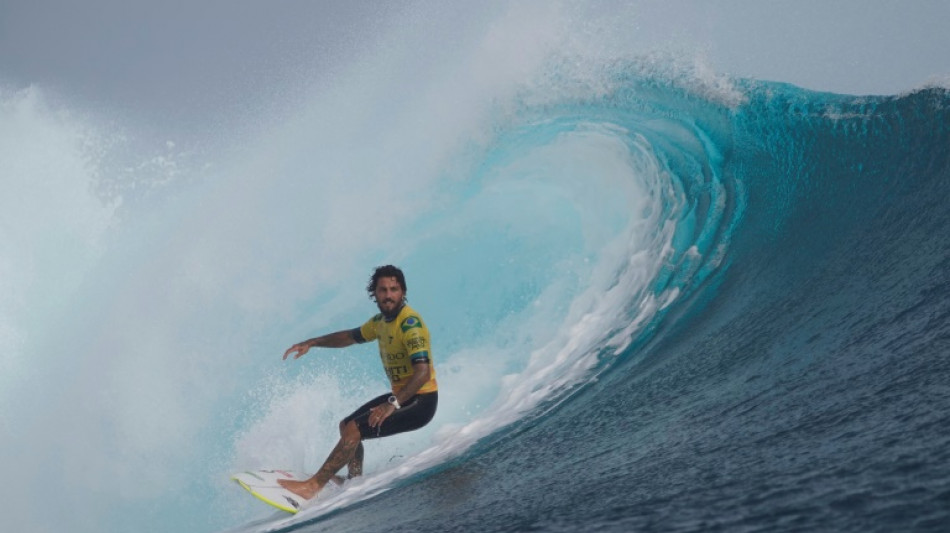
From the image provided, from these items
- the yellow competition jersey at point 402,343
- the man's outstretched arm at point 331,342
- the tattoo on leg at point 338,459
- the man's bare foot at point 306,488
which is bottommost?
the man's bare foot at point 306,488

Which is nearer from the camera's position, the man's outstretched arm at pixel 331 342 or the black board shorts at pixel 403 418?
the black board shorts at pixel 403 418

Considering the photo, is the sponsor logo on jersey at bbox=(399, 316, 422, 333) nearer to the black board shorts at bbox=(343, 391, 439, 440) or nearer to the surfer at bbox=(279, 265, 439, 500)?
the surfer at bbox=(279, 265, 439, 500)

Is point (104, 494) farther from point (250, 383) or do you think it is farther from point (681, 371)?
point (681, 371)

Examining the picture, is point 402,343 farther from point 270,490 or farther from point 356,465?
point 270,490

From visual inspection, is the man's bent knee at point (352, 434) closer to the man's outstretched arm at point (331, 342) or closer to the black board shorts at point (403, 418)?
the black board shorts at point (403, 418)

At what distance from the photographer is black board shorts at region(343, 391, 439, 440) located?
4.55 meters

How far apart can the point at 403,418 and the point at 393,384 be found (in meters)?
0.28

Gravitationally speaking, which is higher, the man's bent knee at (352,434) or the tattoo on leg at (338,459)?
the man's bent knee at (352,434)

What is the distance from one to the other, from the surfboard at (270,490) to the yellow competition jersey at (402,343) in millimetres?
888

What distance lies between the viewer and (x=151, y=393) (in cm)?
849

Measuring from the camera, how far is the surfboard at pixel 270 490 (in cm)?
439

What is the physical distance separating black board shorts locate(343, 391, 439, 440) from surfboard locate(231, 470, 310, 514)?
1.81 feet

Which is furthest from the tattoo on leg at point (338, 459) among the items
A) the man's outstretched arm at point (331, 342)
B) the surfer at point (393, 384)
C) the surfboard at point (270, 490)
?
the man's outstretched arm at point (331, 342)

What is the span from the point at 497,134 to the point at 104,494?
6.63 m
